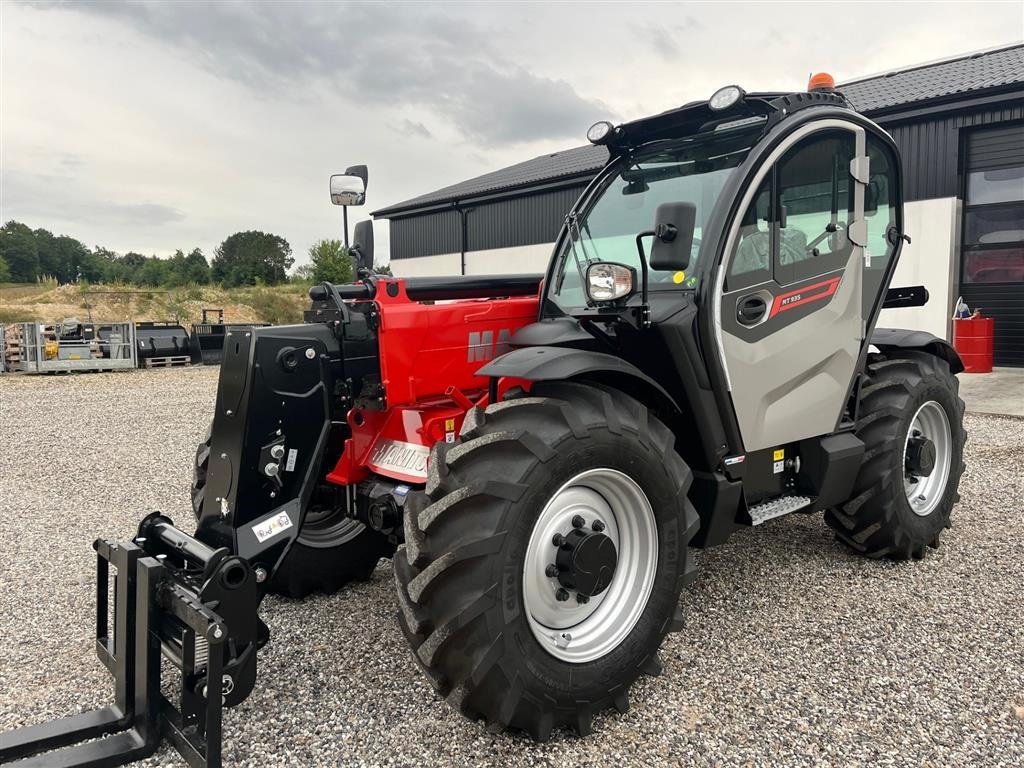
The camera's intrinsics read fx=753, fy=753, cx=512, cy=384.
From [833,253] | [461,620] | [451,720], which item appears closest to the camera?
[461,620]

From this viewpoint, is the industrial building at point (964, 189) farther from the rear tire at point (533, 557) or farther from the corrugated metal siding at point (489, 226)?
the rear tire at point (533, 557)

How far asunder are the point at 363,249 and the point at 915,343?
11.4 ft

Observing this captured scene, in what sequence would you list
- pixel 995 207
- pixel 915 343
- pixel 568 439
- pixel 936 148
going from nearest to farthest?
pixel 568 439 → pixel 915 343 → pixel 995 207 → pixel 936 148

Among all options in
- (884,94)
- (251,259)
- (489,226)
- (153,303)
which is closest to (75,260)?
(251,259)

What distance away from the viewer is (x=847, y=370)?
164 inches

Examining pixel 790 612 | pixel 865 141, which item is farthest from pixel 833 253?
pixel 790 612

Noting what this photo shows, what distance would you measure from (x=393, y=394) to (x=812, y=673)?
2.15m

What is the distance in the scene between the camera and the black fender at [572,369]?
9.07ft

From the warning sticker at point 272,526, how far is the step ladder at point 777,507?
85.3 inches

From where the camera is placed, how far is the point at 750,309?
11.6 ft

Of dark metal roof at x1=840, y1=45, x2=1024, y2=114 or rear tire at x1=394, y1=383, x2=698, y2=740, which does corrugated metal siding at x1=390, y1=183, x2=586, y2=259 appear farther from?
rear tire at x1=394, y1=383, x2=698, y2=740

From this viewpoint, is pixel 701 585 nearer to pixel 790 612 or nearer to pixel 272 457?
pixel 790 612

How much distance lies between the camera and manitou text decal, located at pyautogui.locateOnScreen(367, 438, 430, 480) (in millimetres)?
3324

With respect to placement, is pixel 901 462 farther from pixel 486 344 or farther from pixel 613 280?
pixel 486 344
